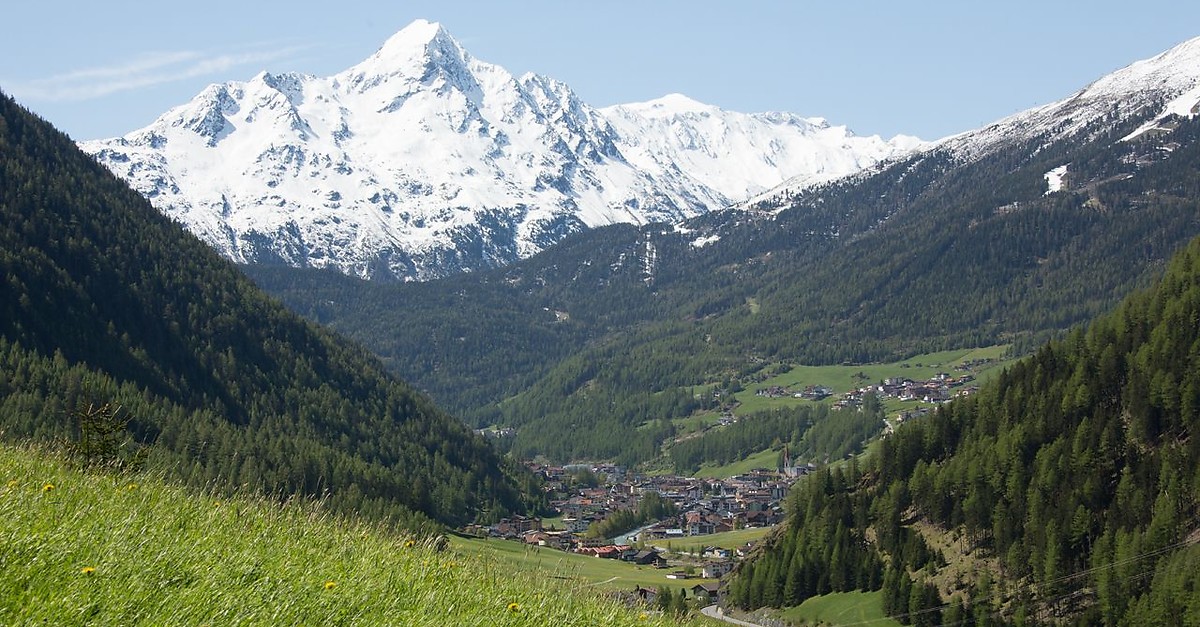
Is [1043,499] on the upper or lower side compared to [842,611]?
upper

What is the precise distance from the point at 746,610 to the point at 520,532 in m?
64.3

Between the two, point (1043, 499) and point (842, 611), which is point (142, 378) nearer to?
point (842, 611)

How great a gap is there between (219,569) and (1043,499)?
124 meters

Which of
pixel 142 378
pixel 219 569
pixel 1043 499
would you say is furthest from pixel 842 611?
pixel 142 378

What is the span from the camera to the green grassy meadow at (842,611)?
114000mm

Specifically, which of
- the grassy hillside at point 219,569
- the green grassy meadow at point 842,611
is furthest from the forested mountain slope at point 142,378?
the grassy hillside at point 219,569

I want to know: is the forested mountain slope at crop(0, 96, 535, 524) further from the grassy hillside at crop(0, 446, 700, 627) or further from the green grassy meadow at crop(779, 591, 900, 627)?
the grassy hillside at crop(0, 446, 700, 627)

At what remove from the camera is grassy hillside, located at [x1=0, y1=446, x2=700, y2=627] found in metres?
11.9

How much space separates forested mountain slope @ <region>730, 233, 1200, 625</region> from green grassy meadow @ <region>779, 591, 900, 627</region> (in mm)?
1742

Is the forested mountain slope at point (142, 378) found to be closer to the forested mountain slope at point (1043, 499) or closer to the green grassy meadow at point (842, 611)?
the green grassy meadow at point (842, 611)

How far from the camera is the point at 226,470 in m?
130

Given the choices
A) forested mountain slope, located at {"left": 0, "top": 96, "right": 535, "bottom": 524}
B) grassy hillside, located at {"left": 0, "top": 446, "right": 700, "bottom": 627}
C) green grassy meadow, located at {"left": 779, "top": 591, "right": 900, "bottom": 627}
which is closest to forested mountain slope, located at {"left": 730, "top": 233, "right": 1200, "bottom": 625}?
green grassy meadow, located at {"left": 779, "top": 591, "right": 900, "bottom": 627}

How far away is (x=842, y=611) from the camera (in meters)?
118

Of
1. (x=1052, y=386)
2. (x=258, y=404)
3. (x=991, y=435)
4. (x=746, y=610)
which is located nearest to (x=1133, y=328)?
(x=1052, y=386)
